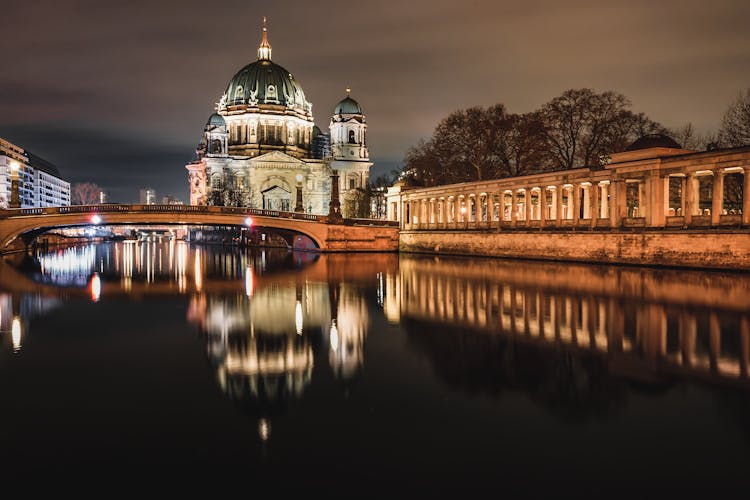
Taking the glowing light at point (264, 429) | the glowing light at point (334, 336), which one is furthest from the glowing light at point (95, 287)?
the glowing light at point (264, 429)

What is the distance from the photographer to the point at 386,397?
29.2ft

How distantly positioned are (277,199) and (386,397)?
9422 cm

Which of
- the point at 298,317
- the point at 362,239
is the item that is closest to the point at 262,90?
the point at 362,239

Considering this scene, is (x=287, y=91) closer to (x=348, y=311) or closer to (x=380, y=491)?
(x=348, y=311)

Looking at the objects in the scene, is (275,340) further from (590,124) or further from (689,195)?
(590,124)

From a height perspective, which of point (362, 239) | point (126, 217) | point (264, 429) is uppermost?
point (126, 217)

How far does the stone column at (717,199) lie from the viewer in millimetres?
31672

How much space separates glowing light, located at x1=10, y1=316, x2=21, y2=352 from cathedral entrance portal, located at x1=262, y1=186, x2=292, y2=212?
8485 cm

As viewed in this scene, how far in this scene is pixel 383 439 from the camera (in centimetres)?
718

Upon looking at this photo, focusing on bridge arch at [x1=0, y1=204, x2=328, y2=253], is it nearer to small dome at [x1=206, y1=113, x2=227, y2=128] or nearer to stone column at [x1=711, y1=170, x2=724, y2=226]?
stone column at [x1=711, y1=170, x2=724, y2=226]

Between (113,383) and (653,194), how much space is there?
3166 cm

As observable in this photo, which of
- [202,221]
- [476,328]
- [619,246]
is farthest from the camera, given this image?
[202,221]

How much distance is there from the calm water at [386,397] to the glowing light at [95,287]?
380cm

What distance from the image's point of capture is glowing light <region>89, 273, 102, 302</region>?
890 inches
